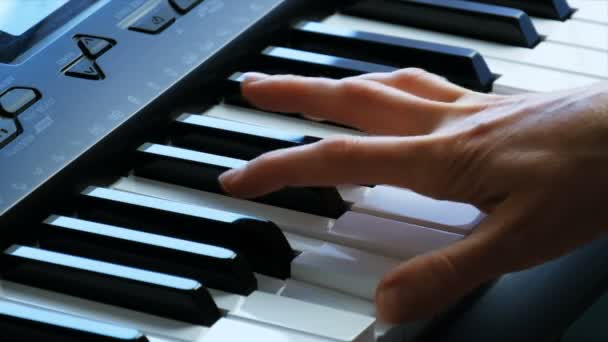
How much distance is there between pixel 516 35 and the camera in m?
1.38

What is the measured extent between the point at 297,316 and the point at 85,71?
0.39m

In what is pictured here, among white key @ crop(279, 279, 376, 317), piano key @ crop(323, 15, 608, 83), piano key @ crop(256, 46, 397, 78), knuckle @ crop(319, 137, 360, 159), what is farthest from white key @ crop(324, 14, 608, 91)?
white key @ crop(279, 279, 376, 317)

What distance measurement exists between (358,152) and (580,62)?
16.3 inches

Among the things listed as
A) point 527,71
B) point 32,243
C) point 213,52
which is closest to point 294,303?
point 32,243

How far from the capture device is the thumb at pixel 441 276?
924mm

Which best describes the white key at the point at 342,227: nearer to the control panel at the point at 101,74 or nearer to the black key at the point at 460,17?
the control panel at the point at 101,74

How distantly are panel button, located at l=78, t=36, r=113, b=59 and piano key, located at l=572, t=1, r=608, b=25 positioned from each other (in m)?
0.61

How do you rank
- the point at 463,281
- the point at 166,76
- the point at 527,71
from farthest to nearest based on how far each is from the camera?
the point at 527,71
the point at 166,76
the point at 463,281

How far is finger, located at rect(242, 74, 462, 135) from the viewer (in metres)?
1.15

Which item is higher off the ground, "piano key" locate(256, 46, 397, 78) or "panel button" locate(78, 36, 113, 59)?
"panel button" locate(78, 36, 113, 59)

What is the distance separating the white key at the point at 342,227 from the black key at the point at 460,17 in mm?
412

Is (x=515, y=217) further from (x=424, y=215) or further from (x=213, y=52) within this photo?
(x=213, y=52)

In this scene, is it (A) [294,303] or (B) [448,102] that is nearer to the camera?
(A) [294,303]

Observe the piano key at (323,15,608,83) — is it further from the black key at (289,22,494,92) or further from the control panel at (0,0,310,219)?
the control panel at (0,0,310,219)
